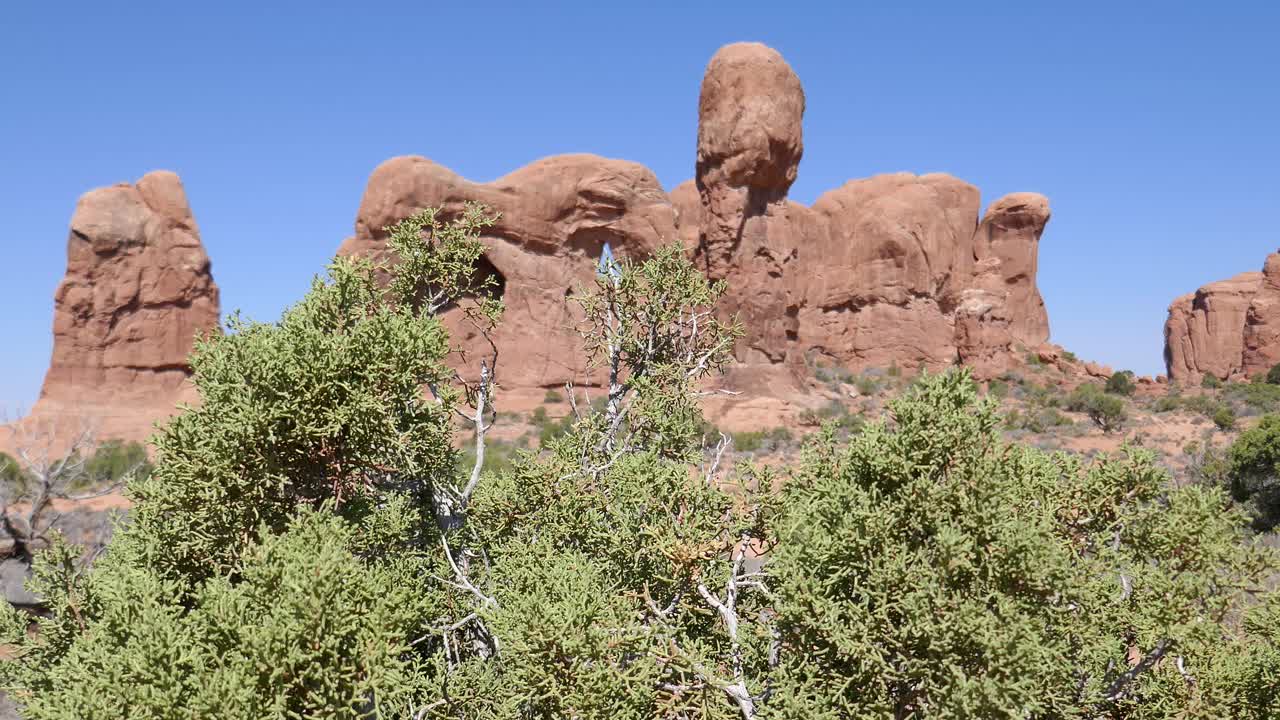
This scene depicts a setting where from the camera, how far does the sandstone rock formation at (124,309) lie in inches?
1460

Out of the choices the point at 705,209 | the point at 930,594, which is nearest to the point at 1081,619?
the point at 930,594

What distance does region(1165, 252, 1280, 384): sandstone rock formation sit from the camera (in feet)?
190

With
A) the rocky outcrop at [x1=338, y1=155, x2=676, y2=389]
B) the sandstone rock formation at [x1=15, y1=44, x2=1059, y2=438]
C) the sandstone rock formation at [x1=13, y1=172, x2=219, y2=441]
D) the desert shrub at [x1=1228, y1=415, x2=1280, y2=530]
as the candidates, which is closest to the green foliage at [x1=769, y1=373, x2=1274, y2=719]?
Answer: the desert shrub at [x1=1228, y1=415, x2=1280, y2=530]

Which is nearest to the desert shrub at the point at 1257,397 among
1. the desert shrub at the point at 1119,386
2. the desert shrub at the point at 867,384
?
the desert shrub at the point at 1119,386

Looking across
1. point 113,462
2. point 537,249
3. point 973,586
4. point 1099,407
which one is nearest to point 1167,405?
point 1099,407

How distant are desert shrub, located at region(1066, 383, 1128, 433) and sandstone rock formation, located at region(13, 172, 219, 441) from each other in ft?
128

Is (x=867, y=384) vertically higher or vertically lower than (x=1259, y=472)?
higher

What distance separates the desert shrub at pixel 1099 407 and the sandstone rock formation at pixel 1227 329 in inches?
889

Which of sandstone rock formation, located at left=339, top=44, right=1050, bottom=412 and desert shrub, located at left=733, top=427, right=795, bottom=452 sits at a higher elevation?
sandstone rock formation, located at left=339, top=44, right=1050, bottom=412

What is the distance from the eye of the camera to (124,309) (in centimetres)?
3816

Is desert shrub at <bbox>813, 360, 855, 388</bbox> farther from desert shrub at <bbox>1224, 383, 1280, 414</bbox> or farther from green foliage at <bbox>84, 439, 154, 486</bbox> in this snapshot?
green foliage at <bbox>84, 439, 154, 486</bbox>

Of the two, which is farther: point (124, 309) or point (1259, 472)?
point (124, 309)

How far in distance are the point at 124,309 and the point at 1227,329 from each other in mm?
70060

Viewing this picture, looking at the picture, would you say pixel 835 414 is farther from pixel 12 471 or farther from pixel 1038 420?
pixel 12 471
